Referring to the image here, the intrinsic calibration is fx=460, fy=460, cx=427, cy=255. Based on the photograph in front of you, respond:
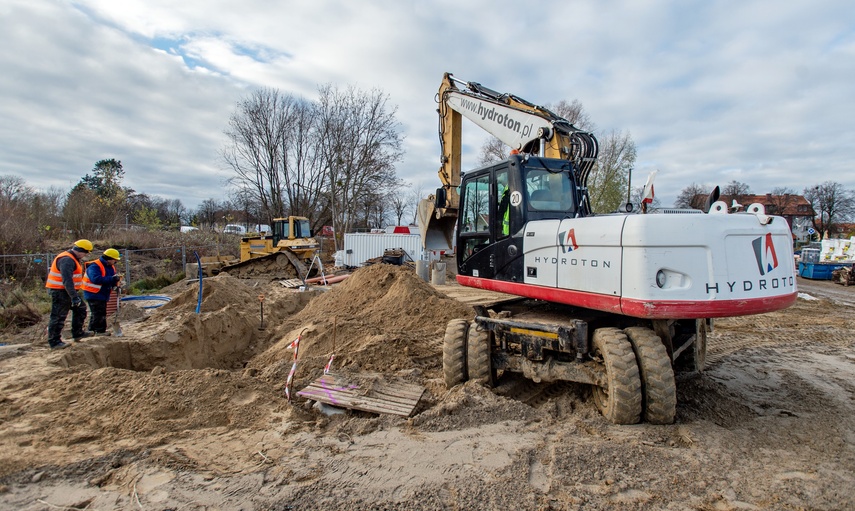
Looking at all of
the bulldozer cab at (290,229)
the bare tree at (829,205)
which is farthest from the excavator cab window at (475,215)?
the bare tree at (829,205)

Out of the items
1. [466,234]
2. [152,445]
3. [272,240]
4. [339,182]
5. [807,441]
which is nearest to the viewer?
[152,445]

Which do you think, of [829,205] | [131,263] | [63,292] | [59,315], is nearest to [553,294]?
[59,315]

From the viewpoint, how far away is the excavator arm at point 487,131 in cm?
596

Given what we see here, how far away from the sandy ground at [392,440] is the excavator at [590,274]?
A: 1.45 feet

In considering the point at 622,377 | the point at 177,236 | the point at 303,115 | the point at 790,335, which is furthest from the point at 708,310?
the point at 303,115

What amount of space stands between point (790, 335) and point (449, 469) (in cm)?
943

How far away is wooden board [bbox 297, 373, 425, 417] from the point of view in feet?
15.5

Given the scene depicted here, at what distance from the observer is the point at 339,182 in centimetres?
3108

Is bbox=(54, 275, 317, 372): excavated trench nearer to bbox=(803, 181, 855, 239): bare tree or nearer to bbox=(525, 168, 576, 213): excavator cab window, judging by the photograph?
bbox=(525, 168, 576, 213): excavator cab window

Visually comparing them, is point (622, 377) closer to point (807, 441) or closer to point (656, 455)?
point (656, 455)

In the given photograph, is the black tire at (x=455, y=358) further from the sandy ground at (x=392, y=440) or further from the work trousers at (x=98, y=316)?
the work trousers at (x=98, y=316)

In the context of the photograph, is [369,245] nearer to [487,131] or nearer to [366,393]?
[487,131]

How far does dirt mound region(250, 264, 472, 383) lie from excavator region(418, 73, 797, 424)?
1416mm

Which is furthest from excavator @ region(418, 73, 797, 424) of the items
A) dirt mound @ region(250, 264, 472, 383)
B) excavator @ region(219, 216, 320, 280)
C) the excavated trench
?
excavator @ region(219, 216, 320, 280)
